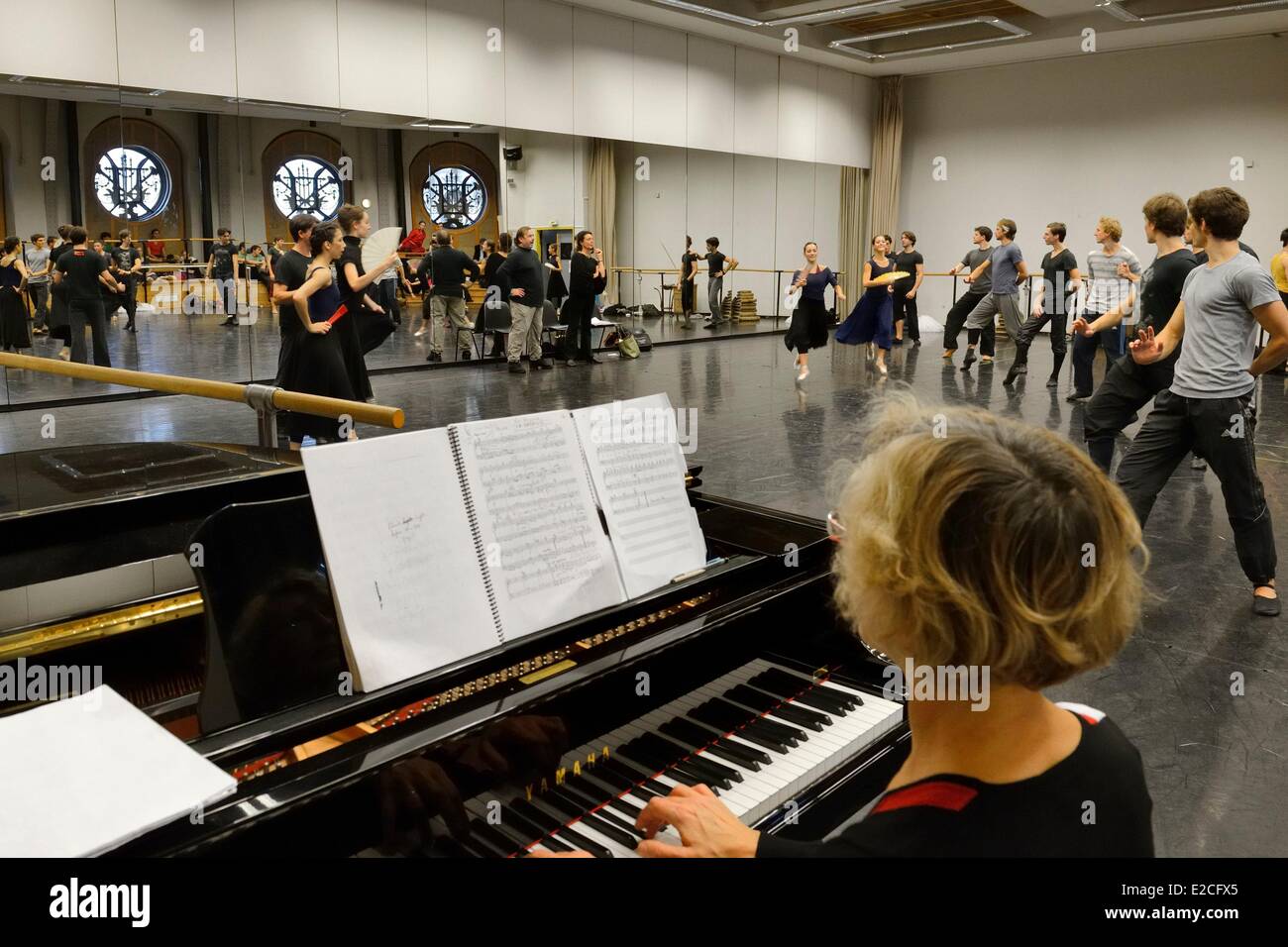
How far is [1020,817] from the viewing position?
3.22ft

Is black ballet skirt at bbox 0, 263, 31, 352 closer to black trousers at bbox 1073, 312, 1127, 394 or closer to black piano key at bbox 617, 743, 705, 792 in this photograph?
black piano key at bbox 617, 743, 705, 792

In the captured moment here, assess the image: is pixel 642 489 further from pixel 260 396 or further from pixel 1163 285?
pixel 1163 285

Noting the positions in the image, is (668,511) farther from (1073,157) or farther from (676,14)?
(1073,157)

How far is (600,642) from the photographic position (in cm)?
178

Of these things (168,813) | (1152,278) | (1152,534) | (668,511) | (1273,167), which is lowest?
(1152,534)

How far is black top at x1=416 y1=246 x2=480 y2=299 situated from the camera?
11.9m

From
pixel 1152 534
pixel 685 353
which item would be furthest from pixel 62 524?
pixel 685 353

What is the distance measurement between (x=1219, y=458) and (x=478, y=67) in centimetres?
1014

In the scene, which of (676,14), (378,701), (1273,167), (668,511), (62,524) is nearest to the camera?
(378,701)

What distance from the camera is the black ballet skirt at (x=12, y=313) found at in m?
8.38

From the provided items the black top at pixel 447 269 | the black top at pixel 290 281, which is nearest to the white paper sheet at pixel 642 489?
the black top at pixel 290 281

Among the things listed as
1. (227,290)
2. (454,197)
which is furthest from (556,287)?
(227,290)

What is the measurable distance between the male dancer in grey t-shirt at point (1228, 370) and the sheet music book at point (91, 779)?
4.04m

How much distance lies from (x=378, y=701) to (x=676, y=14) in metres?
13.7
